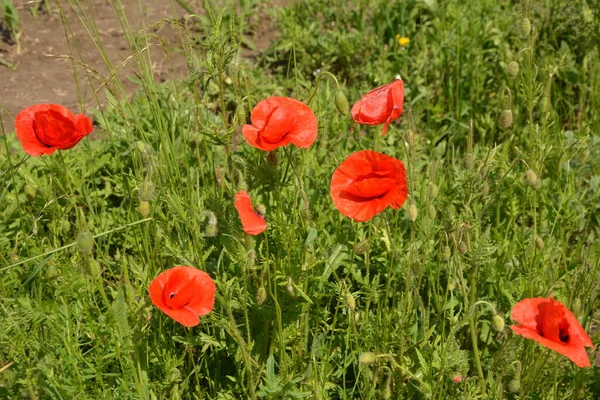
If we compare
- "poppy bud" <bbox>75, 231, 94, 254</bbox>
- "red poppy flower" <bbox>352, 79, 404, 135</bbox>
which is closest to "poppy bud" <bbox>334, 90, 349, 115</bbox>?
"red poppy flower" <bbox>352, 79, 404, 135</bbox>

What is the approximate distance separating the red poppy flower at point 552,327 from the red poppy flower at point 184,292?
2.35ft

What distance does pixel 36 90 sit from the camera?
13.1 feet

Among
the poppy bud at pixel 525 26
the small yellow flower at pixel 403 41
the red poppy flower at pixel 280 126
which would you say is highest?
the poppy bud at pixel 525 26

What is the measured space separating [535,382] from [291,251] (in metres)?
0.82

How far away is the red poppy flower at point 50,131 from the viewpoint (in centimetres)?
218

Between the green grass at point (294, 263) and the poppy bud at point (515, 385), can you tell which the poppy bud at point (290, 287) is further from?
the poppy bud at point (515, 385)

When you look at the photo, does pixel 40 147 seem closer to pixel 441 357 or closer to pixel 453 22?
pixel 441 357

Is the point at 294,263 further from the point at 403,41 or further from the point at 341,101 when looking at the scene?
the point at 403,41

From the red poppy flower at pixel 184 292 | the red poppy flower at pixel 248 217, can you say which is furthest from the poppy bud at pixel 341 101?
the red poppy flower at pixel 184 292

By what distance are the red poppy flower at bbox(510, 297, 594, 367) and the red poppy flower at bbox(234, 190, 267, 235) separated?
0.64m

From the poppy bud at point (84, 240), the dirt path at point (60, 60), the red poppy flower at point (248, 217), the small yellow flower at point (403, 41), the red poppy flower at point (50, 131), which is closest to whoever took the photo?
the poppy bud at point (84, 240)

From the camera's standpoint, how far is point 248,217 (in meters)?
1.95

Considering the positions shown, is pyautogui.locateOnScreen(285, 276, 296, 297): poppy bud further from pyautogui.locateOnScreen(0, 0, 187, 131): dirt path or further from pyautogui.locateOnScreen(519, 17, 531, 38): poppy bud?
pyautogui.locateOnScreen(0, 0, 187, 131): dirt path

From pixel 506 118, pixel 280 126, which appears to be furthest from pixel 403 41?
pixel 280 126
